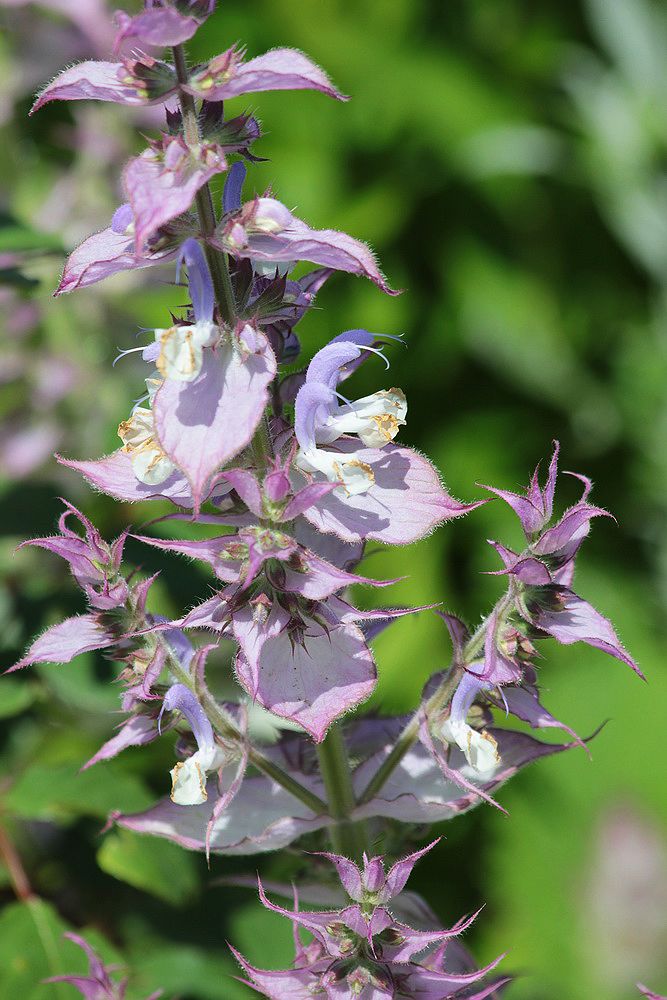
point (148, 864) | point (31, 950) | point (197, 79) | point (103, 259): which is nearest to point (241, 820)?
point (148, 864)

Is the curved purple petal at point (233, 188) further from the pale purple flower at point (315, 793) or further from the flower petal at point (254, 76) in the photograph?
the pale purple flower at point (315, 793)

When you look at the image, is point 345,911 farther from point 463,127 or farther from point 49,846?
point 463,127

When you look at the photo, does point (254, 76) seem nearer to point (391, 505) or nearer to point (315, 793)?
point (391, 505)

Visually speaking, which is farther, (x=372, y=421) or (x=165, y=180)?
(x=372, y=421)

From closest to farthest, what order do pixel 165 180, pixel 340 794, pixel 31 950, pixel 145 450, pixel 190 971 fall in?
pixel 165 180 → pixel 145 450 → pixel 340 794 → pixel 31 950 → pixel 190 971

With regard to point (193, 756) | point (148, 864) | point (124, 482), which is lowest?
point (148, 864)

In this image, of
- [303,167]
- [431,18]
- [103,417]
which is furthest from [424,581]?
[431,18]

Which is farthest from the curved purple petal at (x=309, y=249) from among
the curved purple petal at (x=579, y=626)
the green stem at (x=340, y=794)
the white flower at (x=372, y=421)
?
the green stem at (x=340, y=794)
